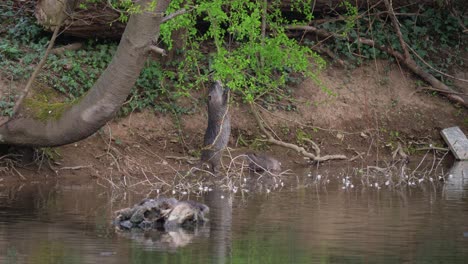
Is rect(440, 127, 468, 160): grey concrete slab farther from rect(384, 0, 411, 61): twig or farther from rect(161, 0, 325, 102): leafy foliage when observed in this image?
rect(161, 0, 325, 102): leafy foliage

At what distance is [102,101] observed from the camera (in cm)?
1672

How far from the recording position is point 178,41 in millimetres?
22672

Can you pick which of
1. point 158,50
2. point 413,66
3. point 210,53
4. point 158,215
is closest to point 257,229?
point 158,215

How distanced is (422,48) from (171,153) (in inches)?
331

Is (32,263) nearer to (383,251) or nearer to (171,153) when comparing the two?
(383,251)

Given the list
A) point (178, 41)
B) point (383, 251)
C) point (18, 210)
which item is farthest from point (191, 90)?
point (383, 251)

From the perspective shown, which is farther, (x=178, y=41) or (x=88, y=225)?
(x=178, y=41)

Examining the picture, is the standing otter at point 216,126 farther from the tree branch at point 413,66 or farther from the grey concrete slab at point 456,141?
the grey concrete slab at point 456,141

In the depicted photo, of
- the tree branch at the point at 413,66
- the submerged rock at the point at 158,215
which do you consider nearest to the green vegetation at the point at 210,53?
the tree branch at the point at 413,66

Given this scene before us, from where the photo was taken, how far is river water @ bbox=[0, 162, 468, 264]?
458 inches

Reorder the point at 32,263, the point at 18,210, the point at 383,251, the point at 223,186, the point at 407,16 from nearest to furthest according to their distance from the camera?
1. the point at 32,263
2. the point at 383,251
3. the point at 18,210
4. the point at 223,186
5. the point at 407,16

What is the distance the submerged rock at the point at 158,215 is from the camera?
44.8 feet

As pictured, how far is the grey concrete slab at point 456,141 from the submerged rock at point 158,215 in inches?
438

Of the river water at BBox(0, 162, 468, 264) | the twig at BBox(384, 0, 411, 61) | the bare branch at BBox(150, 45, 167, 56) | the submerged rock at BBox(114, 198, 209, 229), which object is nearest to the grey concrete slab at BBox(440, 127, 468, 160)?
the twig at BBox(384, 0, 411, 61)
